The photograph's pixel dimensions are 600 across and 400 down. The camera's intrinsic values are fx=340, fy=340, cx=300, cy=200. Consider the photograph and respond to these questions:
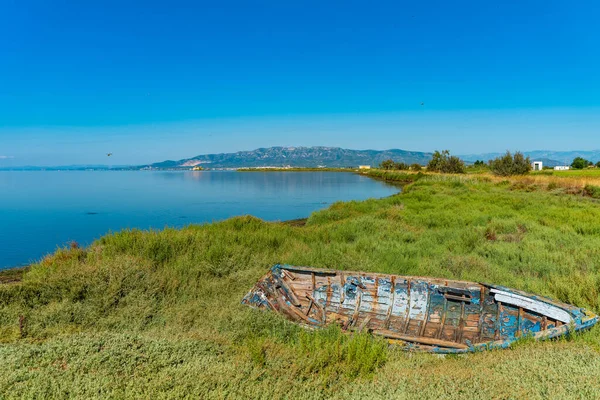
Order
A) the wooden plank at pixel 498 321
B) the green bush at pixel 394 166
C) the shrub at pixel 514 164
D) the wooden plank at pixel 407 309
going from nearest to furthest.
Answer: the wooden plank at pixel 498 321, the wooden plank at pixel 407 309, the shrub at pixel 514 164, the green bush at pixel 394 166

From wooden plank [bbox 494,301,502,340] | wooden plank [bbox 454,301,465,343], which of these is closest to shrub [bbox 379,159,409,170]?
wooden plank [bbox 454,301,465,343]

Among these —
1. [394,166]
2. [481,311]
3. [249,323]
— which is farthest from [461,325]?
[394,166]

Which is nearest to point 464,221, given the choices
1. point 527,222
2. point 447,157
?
point 527,222

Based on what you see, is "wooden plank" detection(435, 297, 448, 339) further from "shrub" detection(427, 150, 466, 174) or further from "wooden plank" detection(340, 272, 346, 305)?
"shrub" detection(427, 150, 466, 174)

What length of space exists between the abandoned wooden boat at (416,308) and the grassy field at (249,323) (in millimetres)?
612

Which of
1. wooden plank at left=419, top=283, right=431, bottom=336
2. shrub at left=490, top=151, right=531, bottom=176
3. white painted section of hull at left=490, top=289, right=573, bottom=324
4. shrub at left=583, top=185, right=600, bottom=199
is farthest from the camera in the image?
shrub at left=490, top=151, right=531, bottom=176

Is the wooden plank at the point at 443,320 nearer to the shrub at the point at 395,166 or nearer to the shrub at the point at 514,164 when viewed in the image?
the shrub at the point at 514,164

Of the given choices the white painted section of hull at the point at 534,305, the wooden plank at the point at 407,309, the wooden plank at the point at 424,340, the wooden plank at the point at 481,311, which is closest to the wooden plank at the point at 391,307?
the wooden plank at the point at 407,309

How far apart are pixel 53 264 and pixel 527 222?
18.1 m

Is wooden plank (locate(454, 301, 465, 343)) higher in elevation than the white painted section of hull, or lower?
lower

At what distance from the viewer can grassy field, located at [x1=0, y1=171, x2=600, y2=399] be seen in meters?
4.17

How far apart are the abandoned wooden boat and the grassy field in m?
0.61

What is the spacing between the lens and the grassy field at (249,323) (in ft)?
13.7

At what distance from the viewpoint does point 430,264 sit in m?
10.1
